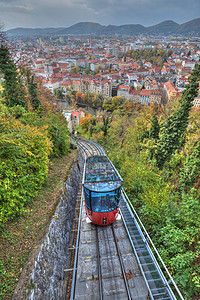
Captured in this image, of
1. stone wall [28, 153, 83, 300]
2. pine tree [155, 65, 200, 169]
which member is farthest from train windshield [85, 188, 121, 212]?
pine tree [155, 65, 200, 169]

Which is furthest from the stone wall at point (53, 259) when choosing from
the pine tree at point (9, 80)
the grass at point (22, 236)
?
the pine tree at point (9, 80)

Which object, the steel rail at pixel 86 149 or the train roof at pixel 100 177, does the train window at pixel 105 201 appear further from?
the steel rail at pixel 86 149

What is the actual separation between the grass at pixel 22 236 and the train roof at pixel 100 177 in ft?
7.77

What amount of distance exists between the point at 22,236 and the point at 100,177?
181 inches

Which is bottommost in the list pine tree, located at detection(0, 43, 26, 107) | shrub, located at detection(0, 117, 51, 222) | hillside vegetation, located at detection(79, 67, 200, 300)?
hillside vegetation, located at detection(79, 67, 200, 300)

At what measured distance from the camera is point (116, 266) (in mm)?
7180

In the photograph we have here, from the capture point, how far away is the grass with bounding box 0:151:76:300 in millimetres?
4988

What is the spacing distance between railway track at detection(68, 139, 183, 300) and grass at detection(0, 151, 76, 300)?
7.35 ft

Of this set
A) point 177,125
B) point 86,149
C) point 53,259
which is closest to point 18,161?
point 53,259

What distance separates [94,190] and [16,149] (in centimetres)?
407

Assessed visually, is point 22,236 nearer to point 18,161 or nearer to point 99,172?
point 18,161

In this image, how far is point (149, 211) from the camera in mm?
8555

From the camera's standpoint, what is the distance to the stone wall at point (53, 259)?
546cm

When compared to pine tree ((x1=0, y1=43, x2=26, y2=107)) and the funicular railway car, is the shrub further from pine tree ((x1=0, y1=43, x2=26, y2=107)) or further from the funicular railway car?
pine tree ((x1=0, y1=43, x2=26, y2=107))
